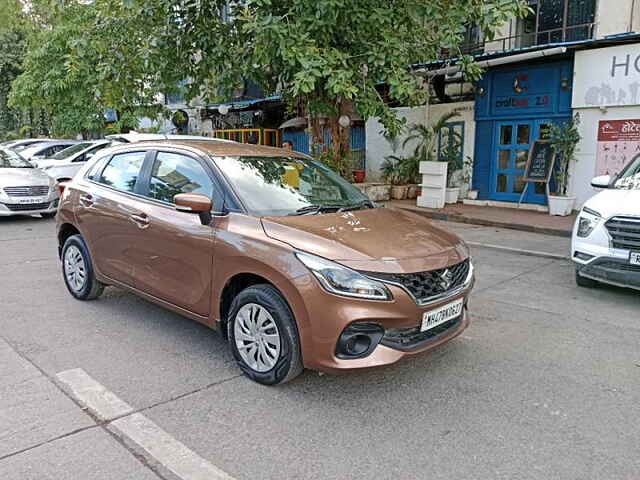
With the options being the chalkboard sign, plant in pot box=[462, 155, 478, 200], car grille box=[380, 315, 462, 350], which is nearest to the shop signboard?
the chalkboard sign

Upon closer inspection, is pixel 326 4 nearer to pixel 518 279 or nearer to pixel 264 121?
pixel 518 279

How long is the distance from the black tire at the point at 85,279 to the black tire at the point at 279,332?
7.64 feet

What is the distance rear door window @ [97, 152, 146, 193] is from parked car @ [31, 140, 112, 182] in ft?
29.0

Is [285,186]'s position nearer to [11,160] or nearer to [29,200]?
[29,200]

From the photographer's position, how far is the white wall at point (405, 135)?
13547 millimetres

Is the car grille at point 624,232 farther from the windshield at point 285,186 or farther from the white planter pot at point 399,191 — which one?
the white planter pot at point 399,191

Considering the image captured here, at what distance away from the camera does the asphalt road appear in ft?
9.15

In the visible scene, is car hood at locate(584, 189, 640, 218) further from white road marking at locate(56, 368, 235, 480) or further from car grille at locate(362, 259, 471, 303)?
white road marking at locate(56, 368, 235, 480)

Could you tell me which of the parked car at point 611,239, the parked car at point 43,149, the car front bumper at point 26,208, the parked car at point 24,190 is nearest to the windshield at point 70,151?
Result: the parked car at point 43,149

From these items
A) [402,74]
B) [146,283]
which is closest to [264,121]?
[402,74]

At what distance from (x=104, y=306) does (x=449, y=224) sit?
25.9 ft

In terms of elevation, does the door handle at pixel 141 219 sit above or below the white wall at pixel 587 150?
below

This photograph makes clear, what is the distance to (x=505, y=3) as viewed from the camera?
7.59m

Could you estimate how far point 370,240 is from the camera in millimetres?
3555
